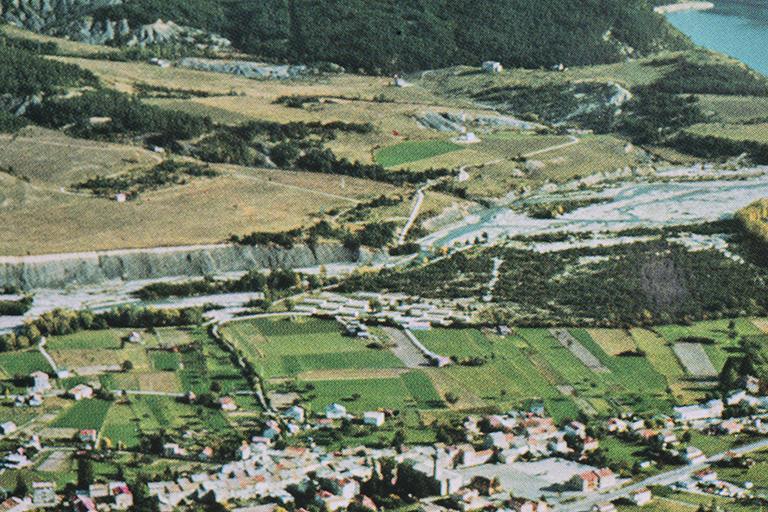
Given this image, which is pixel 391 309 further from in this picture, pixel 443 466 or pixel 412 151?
pixel 412 151

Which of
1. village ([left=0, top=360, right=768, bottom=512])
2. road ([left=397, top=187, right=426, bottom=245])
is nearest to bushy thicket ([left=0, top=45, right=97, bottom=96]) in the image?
road ([left=397, top=187, right=426, bottom=245])

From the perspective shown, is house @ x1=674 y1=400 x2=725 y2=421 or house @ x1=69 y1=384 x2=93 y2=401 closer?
house @ x1=69 y1=384 x2=93 y2=401

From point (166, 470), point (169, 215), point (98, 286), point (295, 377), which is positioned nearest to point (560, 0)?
point (169, 215)

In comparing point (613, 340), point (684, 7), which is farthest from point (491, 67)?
point (613, 340)

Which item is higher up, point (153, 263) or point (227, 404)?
point (153, 263)

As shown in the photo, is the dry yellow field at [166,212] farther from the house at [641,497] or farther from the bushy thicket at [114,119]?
the house at [641,497]

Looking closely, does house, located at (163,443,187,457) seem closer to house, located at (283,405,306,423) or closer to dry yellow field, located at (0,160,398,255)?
house, located at (283,405,306,423)

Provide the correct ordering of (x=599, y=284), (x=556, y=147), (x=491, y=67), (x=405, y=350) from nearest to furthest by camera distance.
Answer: (x=405, y=350) → (x=599, y=284) → (x=556, y=147) → (x=491, y=67)
